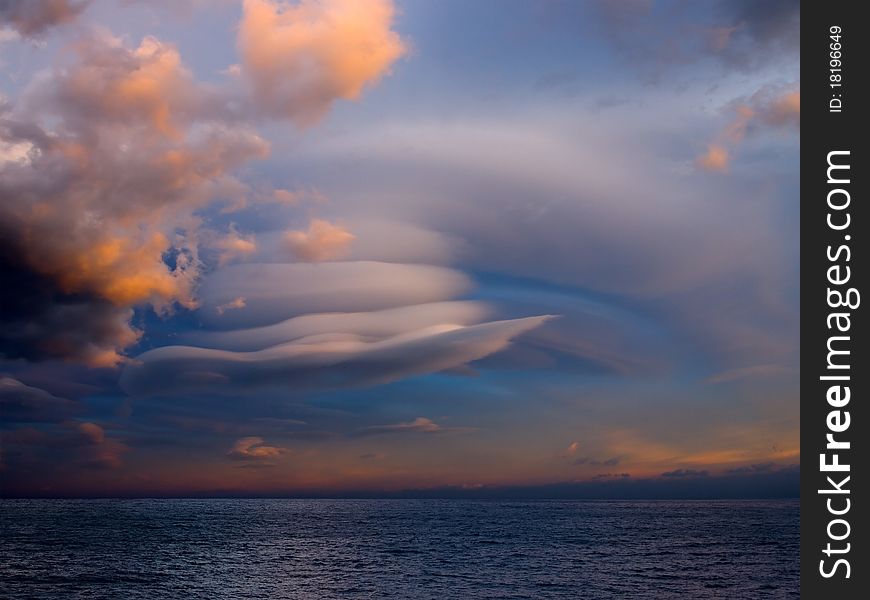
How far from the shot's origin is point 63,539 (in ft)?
385

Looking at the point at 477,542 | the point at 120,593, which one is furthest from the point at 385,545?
the point at 120,593

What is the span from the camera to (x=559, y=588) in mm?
63844

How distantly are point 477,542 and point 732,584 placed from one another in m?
54.9

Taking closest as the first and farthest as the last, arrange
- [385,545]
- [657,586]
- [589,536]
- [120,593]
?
[120,593] → [657,586] → [385,545] → [589,536]
